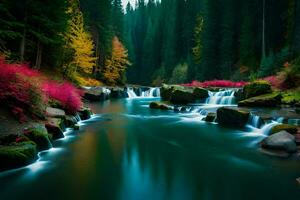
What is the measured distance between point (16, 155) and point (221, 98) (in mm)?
20774

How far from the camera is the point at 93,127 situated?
16.4 meters

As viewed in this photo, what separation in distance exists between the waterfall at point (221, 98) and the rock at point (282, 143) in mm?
14343

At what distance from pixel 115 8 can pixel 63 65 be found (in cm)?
3421

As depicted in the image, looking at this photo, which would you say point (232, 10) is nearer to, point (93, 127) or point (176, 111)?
point (176, 111)

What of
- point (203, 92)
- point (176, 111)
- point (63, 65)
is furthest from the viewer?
point (63, 65)

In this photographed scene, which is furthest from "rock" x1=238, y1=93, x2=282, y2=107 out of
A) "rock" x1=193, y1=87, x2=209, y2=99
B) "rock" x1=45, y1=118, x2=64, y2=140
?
"rock" x1=45, y1=118, x2=64, y2=140

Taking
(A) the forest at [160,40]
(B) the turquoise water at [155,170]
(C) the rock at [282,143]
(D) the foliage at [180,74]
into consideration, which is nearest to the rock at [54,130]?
(B) the turquoise water at [155,170]

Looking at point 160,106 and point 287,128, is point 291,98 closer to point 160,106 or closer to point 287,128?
point 287,128

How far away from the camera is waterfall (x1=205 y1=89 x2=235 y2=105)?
26.3 m

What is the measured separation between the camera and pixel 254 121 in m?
16.0

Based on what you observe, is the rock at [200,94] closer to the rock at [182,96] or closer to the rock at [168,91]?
the rock at [182,96]

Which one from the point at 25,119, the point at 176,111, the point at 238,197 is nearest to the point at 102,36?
the point at 176,111

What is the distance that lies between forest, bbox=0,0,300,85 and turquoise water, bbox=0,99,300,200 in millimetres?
9325

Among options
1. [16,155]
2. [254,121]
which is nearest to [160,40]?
[254,121]
